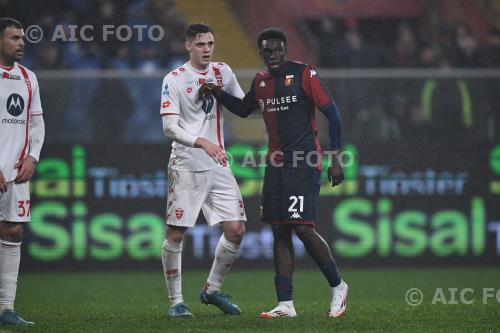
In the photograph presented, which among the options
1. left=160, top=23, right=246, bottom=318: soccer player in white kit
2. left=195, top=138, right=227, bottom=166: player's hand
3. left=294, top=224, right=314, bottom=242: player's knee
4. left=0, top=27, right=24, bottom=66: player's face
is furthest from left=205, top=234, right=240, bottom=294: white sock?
left=0, top=27, right=24, bottom=66: player's face

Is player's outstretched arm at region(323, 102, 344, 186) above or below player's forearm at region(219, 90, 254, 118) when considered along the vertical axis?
below

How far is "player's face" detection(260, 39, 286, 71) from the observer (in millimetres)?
8516

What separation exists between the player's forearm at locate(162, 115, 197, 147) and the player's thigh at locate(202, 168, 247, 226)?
530mm

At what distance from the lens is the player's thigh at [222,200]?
892cm

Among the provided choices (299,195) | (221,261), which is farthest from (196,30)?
(221,261)

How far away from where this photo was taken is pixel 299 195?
8.45 meters

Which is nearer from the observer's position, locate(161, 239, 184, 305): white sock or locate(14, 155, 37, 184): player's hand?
locate(14, 155, 37, 184): player's hand

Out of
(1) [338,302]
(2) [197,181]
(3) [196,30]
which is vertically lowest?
(1) [338,302]

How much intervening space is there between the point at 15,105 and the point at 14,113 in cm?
6

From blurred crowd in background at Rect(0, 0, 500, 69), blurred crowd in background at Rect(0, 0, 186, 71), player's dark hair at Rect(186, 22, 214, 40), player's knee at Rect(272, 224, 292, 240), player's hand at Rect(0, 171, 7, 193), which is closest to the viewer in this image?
player's hand at Rect(0, 171, 7, 193)

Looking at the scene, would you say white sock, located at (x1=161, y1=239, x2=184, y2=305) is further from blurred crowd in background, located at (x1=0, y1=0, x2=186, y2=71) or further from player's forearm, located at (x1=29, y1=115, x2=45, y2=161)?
blurred crowd in background, located at (x1=0, y1=0, x2=186, y2=71)

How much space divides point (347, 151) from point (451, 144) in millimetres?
1347

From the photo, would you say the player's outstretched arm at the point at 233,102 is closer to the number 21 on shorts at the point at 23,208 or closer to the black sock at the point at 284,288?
the black sock at the point at 284,288

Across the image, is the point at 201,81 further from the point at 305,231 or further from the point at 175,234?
the point at 305,231
